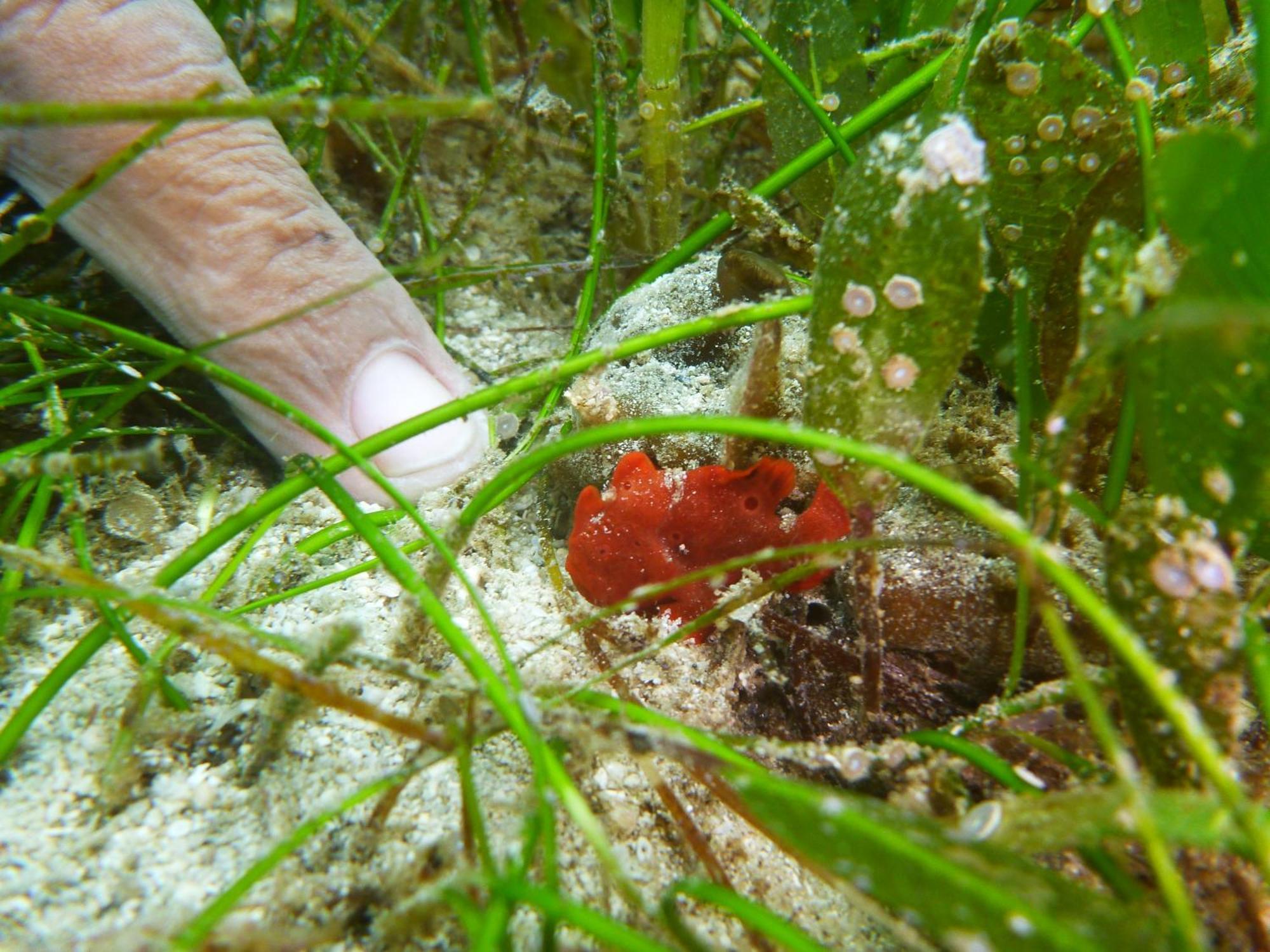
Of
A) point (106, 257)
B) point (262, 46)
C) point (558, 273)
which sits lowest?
point (558, 273)

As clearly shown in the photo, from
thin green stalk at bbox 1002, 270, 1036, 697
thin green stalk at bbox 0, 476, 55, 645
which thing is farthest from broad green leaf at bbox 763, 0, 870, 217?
thin green stalk at bbox 0, 476, 55, 645

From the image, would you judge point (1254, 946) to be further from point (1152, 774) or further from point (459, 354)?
point (459, 354)

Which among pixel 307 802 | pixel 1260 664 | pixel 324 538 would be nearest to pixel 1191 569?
pixel 1260 664

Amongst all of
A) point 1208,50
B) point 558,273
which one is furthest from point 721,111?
point 1208,50

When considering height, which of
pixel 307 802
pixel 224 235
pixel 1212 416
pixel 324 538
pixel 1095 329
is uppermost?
pixel 224 235

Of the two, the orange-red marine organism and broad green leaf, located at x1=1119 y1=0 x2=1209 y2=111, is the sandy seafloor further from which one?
broad green leaf, located at x1=1119 y1=0 x2=1209 y2=111

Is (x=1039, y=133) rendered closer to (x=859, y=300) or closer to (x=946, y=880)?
(x=859, y=300)
